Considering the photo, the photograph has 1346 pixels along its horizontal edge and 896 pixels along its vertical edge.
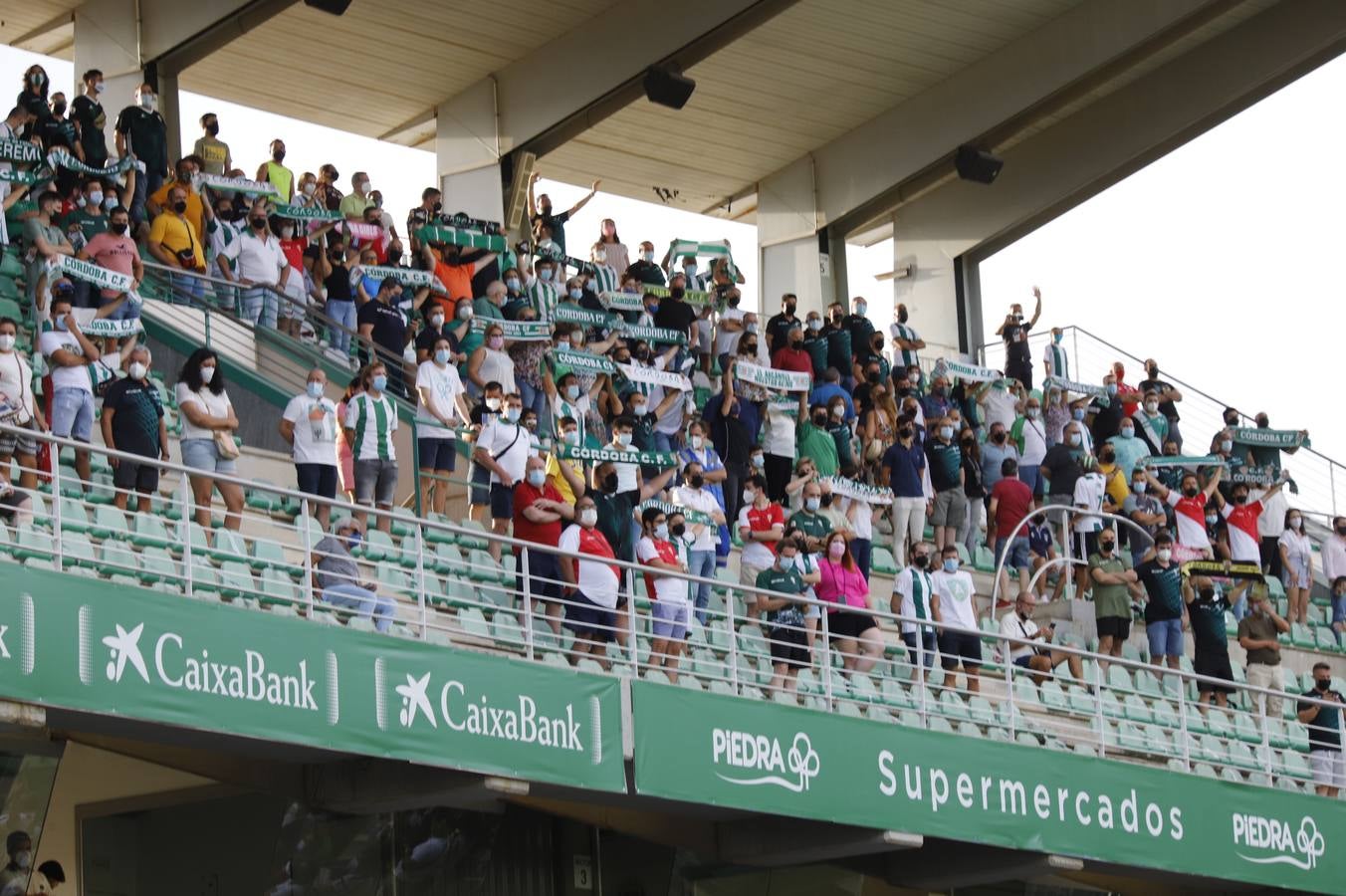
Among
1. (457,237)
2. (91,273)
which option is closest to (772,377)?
(457,237)

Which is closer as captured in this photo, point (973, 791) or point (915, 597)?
point (973, 791)

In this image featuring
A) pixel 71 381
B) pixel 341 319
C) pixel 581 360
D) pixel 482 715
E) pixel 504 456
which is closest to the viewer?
pixel 482 715

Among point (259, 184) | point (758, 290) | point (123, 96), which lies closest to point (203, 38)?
point (123, 96)

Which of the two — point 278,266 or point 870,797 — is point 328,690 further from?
point 278,266

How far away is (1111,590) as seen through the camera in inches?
741

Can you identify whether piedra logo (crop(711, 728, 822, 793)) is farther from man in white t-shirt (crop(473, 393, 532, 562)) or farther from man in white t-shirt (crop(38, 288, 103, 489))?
man in white t-shirt (crop(38, 288, 103, 489))

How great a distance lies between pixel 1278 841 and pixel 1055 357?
9932 millimetres

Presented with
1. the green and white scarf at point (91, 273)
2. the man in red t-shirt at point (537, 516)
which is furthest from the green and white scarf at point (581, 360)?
the green and white scarf at point (91, 273)

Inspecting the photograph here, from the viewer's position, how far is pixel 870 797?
14977 millimetres

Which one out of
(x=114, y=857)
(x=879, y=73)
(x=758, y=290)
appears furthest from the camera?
(x=758, y=290)

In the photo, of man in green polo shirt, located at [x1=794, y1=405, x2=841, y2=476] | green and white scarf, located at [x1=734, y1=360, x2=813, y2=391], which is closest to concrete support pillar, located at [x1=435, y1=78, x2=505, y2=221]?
green and white scarf, located at [x1=734, y1=360, x2=813, y2=391]

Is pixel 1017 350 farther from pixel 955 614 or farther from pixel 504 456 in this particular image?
pixel 504 456

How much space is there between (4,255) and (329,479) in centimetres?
386

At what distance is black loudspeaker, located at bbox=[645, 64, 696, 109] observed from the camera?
26.5m
